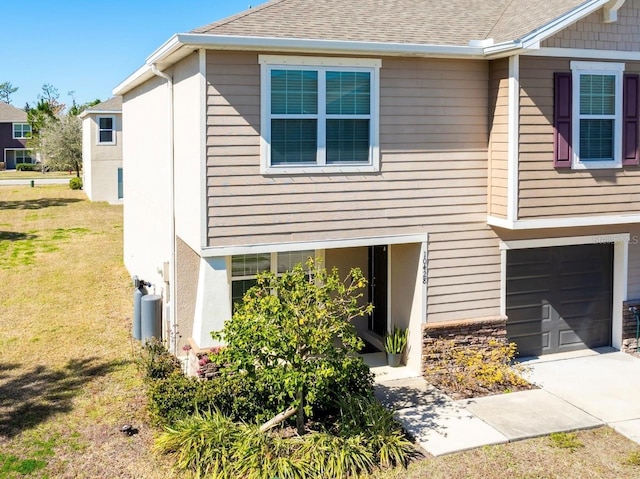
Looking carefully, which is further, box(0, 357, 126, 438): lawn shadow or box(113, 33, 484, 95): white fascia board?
box(0, 357, 126, 438): lawn shadow

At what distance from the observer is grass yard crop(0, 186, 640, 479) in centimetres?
800

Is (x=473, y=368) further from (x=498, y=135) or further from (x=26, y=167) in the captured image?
(x=26, y=167)

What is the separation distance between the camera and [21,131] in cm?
6575

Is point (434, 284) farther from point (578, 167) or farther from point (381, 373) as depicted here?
point (578, 167)

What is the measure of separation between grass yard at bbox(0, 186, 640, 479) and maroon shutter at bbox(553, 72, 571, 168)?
13.7 ft

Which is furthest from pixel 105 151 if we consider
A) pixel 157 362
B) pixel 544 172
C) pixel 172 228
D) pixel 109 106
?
pixel 544 172

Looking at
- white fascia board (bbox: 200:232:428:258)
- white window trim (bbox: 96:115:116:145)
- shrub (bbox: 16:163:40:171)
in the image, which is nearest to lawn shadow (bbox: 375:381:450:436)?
white fascia board (bbox: 200:232:428:258)

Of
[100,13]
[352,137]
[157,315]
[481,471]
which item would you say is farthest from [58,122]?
[481,471]

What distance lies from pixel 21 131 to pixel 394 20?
62.6m

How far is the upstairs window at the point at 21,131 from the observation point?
6544 cm

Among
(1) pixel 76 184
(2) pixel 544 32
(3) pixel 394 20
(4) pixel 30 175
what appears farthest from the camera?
(4) pixel 30 175

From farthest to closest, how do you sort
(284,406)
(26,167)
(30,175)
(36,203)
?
(26,167) < (30,175) < (36,203) < (284,406)

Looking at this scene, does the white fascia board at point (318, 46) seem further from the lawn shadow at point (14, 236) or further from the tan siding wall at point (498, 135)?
the lawn shadow at point (14, 236)

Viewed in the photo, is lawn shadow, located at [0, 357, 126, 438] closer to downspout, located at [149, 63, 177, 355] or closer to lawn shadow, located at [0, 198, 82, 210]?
downspout, located at [149, 63, 177, 355]
